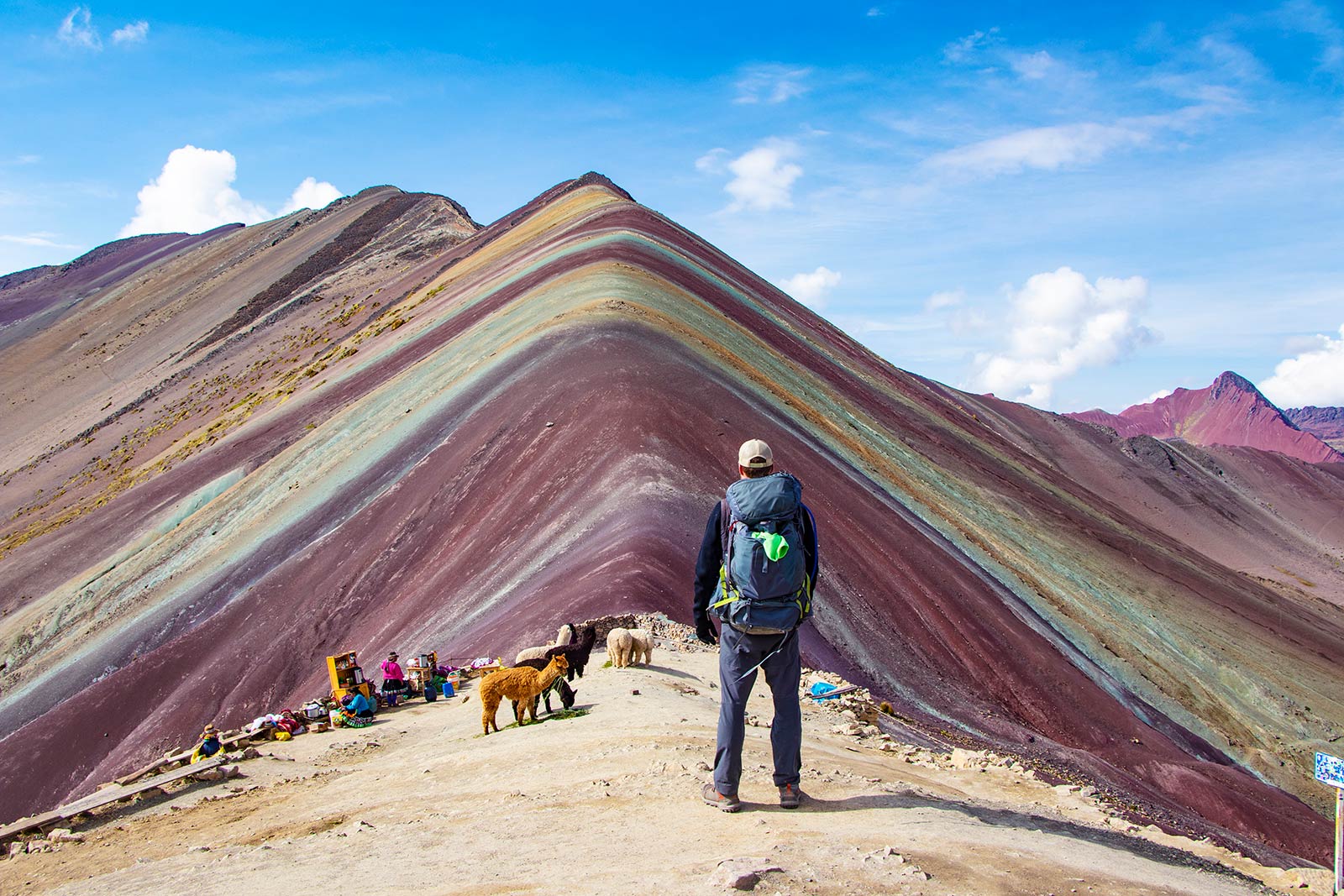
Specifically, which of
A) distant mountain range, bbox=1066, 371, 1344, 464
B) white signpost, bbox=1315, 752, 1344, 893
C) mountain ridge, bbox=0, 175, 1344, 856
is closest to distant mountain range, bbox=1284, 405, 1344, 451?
distant mountain range, bbox=1066, 371, 1344, 464

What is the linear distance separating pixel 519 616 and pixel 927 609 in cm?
862

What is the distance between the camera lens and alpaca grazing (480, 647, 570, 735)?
8.77 metres

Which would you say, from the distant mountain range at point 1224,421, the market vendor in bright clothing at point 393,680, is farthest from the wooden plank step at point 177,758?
the distant mountain range at point 1224,421

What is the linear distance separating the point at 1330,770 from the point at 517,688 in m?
6.23

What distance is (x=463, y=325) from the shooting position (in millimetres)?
37844

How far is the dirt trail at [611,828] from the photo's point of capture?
533cm

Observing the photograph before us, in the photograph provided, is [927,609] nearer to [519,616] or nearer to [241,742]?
[519,616]

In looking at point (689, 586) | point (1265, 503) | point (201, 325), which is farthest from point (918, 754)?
point (1265, 503)

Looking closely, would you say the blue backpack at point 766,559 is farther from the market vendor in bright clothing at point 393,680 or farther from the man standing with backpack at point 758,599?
the market vendor in bright clothing at point 393,680

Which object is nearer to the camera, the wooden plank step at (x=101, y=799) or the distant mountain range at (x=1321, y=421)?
the wooden plank step at (x=101, y=799)

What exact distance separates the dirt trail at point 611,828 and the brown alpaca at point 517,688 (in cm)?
25

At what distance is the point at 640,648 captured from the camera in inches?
411

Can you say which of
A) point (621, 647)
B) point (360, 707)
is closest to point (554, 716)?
point (621, 647)

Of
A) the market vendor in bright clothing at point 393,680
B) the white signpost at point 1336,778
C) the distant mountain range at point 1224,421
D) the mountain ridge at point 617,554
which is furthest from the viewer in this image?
the distant mountain range at point 1224,421
